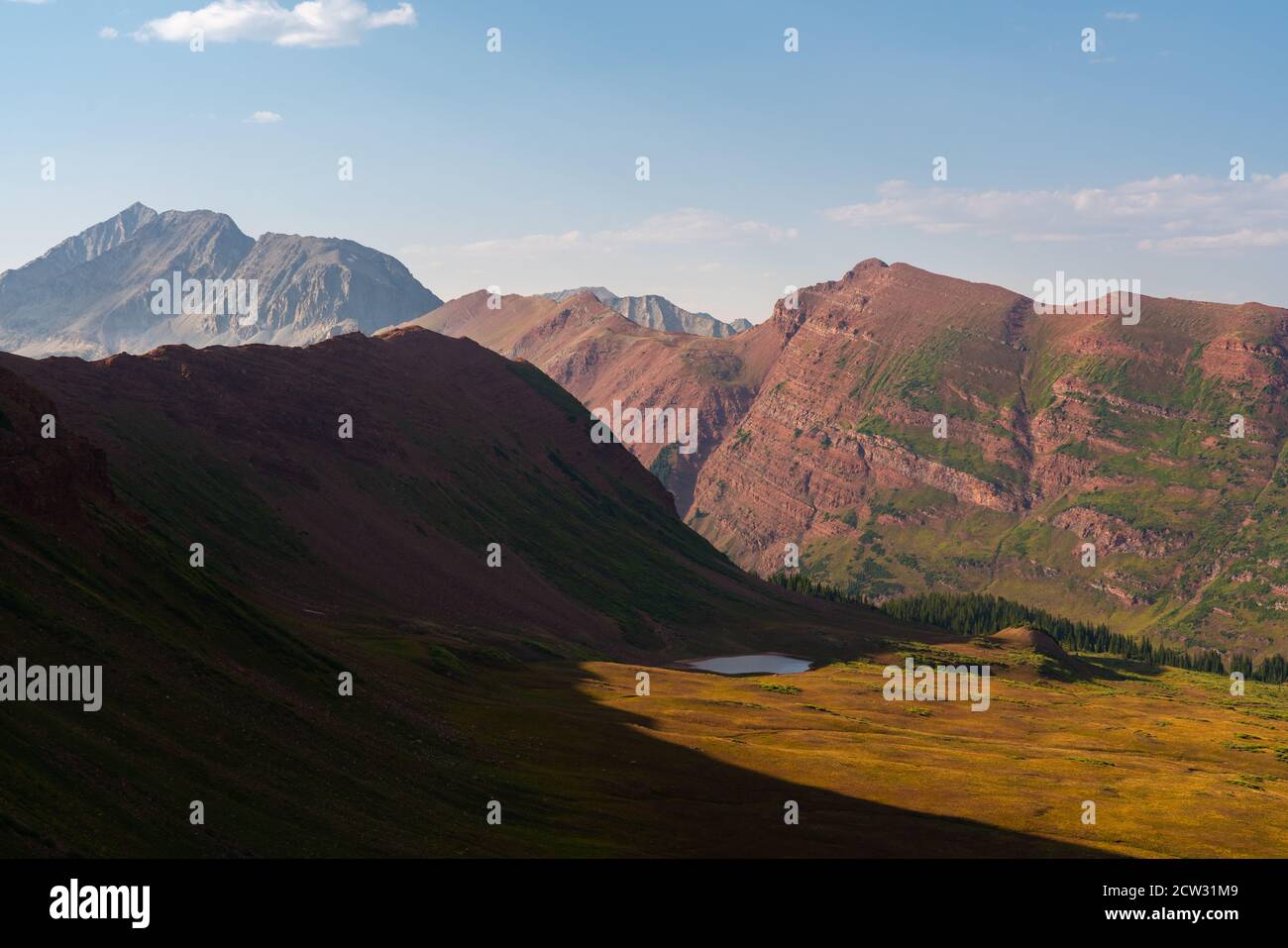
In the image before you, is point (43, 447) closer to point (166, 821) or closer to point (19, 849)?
point (166, 821)

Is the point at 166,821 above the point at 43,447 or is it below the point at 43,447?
below

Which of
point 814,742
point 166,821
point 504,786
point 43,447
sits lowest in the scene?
point 814,742
